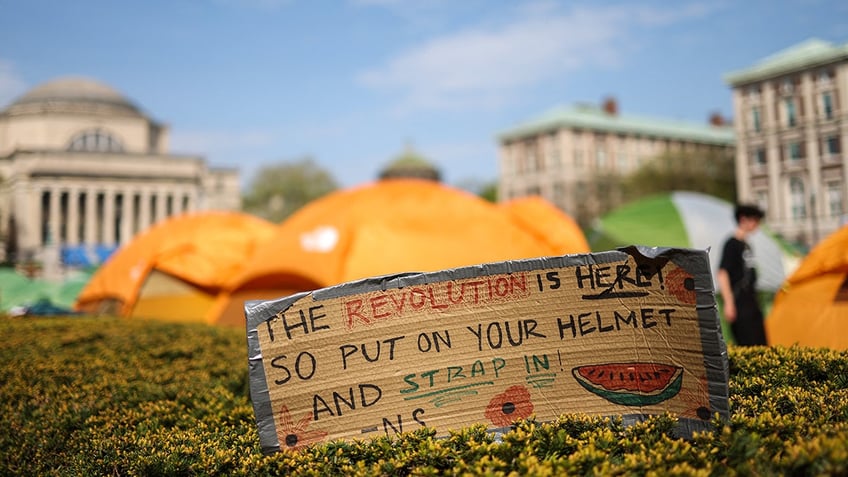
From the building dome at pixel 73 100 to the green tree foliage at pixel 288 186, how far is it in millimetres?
15892

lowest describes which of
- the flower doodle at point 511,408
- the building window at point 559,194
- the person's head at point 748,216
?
the flower doodle at point 511,408

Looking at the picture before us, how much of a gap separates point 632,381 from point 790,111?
19668mm

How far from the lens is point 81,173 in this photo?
64.9m

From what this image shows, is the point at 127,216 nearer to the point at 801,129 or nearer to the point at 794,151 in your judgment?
the point at 794,151

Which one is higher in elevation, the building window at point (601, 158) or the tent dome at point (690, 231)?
the building window at point (601, 158)

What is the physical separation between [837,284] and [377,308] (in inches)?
191

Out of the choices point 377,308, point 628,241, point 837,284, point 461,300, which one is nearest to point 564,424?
point 461,300

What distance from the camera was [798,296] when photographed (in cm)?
666

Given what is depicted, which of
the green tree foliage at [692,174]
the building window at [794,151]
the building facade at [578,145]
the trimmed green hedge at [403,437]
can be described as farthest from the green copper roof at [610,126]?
the trimmed green hedge at [403,437]

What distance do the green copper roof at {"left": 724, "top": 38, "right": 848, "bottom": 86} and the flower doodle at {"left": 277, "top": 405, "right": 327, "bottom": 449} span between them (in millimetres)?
11399

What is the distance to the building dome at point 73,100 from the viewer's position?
68312 mm

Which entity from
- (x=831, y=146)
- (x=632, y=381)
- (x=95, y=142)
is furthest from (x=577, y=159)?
(x=632, y=381)

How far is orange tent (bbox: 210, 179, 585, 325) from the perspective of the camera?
8828 mm

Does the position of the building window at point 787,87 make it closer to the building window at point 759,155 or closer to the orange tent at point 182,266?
the building window at point 759,155
